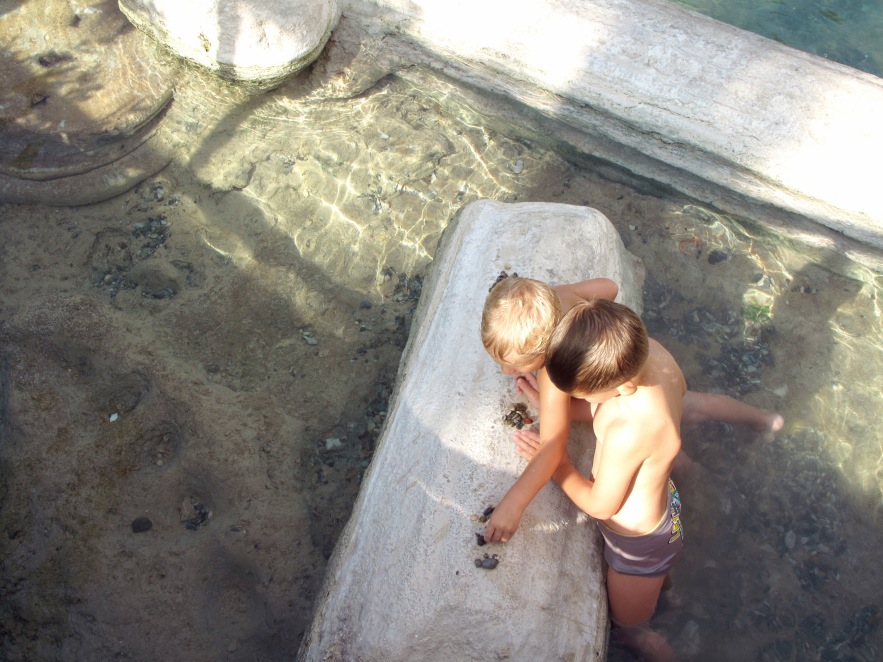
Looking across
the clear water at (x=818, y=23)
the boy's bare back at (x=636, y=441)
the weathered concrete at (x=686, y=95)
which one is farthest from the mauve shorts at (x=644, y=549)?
the clear water at (x=818, y=23)

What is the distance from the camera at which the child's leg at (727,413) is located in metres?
3.40

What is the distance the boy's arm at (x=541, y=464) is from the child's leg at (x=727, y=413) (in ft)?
3.65

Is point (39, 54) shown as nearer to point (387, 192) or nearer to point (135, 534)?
point (387, 192)

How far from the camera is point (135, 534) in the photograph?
3.07 metres

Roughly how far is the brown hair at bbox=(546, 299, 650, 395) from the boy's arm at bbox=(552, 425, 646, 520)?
277 millimetres

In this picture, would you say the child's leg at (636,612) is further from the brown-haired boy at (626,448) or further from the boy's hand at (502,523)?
the boy's hand at (502,523)

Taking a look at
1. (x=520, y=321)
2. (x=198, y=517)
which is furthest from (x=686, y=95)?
(x=198, y=517)

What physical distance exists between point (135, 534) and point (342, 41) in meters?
3.12

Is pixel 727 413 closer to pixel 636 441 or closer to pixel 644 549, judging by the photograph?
pixel 644 549

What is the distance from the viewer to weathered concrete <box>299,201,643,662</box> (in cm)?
231

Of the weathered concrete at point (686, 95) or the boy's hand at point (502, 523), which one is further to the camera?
the weathered concrete at point (686, 95)

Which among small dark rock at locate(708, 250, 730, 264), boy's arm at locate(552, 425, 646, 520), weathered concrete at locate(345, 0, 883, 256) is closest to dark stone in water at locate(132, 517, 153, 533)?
boy's arm at locate(552, 425, 646, 520)

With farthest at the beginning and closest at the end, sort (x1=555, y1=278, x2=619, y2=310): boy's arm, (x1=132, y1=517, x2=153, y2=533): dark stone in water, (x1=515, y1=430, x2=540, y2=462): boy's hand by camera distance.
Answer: (x1=132, y1=517, x2=153, y2=533): dark stone in water < (x1=555, y1=278, x2=619, y2=310): boy's arm < (x1=515, y1=430, x2=540, y2=462): boy's hand

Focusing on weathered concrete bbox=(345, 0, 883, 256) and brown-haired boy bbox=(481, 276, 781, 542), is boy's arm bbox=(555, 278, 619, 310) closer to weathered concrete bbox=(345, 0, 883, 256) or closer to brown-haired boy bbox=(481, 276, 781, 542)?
brown-haired boy bbox=(481, 276, 781, 542)
